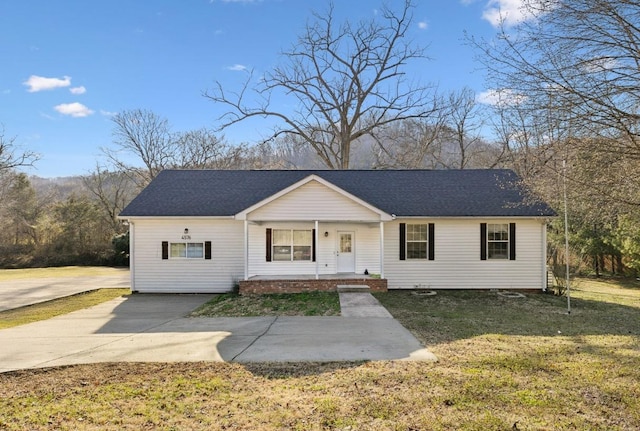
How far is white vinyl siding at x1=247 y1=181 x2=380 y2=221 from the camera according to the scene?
48.1 feet

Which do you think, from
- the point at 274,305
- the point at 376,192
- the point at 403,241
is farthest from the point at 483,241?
the point at 274,305

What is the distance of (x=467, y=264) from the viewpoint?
49.6ft

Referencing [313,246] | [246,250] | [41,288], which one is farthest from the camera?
[41,288]

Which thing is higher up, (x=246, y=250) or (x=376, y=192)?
(x=376, y=192)

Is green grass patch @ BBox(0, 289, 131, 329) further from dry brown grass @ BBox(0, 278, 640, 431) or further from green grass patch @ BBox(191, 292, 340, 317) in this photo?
dry brown grass @ BBox(0, 278, 640, 431)

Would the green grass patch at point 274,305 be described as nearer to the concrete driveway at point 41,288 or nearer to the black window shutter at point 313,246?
the black window shutter at point 313,246

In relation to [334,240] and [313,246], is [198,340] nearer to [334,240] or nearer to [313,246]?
[313,246]

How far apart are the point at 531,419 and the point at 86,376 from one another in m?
5.91

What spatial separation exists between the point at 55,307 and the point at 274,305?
7.32 m

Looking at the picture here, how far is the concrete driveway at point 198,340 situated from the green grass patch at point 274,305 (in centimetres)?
71

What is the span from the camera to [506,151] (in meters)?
29.8

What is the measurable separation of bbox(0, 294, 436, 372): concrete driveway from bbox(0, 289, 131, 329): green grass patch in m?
0.83

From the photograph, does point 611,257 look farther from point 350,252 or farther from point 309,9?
point 309,9

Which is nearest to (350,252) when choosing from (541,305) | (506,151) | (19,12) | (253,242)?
(253,242)
